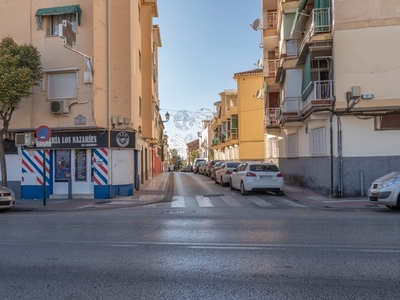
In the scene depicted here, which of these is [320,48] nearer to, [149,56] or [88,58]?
[88,58]

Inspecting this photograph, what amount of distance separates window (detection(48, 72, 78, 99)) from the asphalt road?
7262 mm

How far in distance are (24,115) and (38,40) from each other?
11.3 feet

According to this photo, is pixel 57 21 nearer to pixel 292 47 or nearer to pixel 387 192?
pixel 292 47

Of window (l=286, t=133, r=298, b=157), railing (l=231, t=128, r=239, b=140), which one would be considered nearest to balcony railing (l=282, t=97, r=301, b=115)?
window (l=286, t=133, r=298, b=157)

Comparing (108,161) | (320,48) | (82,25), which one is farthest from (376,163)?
(82,25)

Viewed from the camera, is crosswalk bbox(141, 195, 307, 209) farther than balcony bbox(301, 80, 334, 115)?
No

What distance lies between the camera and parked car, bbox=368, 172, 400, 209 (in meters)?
11.0

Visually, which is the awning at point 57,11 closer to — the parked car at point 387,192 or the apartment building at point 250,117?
the parked car at point 387,192

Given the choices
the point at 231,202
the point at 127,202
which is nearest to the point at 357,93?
the point at 231,202

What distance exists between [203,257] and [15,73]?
455 inches

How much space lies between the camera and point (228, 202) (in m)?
14.5

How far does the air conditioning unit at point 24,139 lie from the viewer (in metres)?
15.9

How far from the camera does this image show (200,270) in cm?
556

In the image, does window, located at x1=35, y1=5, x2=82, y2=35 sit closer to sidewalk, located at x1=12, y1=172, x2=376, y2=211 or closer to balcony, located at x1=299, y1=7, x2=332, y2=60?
sidewalk, located at x1=12, y1=172, x2=376, y2=211
